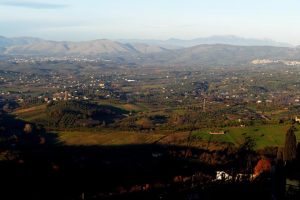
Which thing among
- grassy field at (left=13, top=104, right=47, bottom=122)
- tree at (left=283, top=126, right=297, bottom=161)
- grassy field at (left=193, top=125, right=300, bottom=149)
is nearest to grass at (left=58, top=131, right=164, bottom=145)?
grassy field at (left=193, top=125, right=300, bottom=149)

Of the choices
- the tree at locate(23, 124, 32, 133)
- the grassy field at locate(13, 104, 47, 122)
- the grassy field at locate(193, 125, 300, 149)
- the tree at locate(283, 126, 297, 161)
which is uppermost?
the tree at locate(283, 126, 297, 161)

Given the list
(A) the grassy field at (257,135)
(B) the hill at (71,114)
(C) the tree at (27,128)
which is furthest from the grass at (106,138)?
(B) the hill at (71,114)

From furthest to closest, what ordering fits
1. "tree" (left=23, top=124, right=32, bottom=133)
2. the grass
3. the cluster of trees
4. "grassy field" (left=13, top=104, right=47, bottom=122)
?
"grassy field" (left=13, top=104, right=47, bottom=122), the cluster of trees, "tree" (left=23, top=124, right=32, bottom=133), the grass

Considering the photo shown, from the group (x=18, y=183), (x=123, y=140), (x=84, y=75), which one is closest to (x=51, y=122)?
(x=123, y=140)

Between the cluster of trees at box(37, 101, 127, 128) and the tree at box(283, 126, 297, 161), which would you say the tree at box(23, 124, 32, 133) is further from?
the tree at box(283, 126, 297, 161)

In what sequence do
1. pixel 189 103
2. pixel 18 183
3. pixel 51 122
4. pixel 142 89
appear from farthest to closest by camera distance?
pixel 142 89
pixel 189 103
pixel 51 122
pixel 18 183

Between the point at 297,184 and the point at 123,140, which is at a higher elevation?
the point at 297,184

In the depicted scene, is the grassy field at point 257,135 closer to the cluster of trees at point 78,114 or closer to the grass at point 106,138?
the grass at point 106,138

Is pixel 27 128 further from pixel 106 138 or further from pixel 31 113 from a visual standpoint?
pixel 31 113

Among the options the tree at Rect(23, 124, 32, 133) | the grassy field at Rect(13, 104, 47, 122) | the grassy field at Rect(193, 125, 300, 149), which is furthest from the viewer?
the grassy field at Rect(13, 104, 47, 122)

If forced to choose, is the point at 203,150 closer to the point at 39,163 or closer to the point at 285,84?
the point at 39,163
